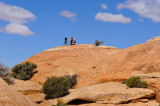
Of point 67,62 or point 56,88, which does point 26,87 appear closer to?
point 56,88

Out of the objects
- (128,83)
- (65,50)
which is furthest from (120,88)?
(65,50)

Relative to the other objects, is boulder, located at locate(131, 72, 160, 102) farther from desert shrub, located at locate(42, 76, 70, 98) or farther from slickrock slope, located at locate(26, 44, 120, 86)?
slickrock slope, located at locate(26, 44, 120, 86)

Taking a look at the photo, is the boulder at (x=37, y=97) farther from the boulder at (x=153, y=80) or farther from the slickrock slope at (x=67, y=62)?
the boulder at (x=153, y=80)

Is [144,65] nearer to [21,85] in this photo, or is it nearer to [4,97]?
[21,85]

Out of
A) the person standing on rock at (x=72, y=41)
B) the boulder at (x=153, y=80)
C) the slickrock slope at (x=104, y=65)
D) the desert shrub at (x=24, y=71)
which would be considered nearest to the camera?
the boulder at (x=153, y=80)

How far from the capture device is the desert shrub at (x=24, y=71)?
22.9 meters

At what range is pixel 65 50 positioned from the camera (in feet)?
96.8

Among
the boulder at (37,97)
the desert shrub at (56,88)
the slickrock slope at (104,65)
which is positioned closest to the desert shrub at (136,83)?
the slickrock slope at (104,65)

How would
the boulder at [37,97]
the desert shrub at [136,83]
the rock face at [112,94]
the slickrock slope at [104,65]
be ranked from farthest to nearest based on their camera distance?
the slickrock slope at [104,65] → the boulder at [37,97] → the desert shrub at [136,83] → the rock face at [112,94]

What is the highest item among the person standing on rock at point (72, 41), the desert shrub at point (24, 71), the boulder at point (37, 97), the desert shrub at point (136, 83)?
the person standing on rock at point (72, 41)

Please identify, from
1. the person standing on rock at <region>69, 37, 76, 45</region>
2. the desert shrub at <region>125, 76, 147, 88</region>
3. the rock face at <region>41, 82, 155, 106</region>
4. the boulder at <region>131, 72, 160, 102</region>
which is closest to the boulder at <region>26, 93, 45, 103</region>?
the rock face at <region>41, 82, 155, 106</region>

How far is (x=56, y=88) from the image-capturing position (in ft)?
52.6

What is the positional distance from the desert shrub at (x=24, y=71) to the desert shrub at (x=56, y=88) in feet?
22.6

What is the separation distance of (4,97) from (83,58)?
54.8ft
